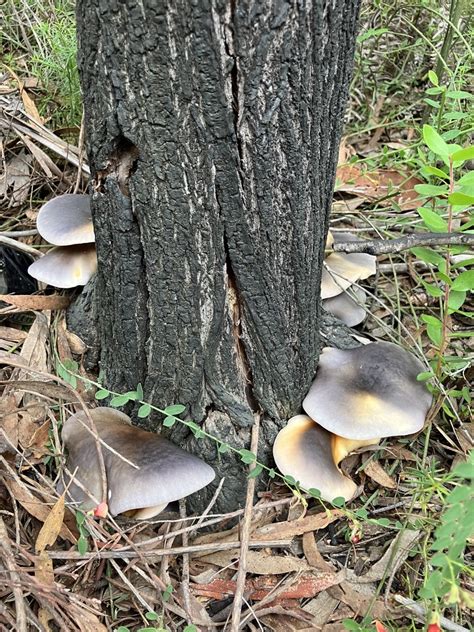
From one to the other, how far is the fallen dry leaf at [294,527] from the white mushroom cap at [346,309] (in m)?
0.72

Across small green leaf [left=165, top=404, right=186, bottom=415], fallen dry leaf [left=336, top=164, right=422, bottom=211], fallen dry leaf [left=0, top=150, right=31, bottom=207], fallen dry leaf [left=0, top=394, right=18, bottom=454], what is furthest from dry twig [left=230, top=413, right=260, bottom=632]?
fallen dry leaf [left=0, top=150, right=31, bottom=207]

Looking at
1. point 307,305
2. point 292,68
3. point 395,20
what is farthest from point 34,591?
point 395,20

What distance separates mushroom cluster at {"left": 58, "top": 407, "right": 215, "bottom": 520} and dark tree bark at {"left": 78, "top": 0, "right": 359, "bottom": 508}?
14 cm

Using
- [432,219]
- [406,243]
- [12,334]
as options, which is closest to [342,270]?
[406,243]

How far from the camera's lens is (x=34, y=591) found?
4.32 feet

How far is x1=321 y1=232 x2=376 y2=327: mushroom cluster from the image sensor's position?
2056 millimetres

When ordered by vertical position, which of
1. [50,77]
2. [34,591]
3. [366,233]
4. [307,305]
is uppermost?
[50,77]

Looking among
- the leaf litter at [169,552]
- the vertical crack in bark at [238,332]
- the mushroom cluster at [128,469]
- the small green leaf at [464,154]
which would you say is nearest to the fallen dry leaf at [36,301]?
the leaf litter at [169,552]

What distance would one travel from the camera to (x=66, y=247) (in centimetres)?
205

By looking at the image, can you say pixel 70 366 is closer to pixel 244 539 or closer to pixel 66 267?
pixel 66 267

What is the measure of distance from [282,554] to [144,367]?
678 millimetres

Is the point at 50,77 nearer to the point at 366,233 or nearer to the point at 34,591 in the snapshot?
the point at 366,233

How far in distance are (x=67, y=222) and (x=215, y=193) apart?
883mm

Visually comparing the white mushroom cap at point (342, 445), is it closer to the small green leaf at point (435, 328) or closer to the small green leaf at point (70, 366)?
the small green leaf at point (435, 328)
